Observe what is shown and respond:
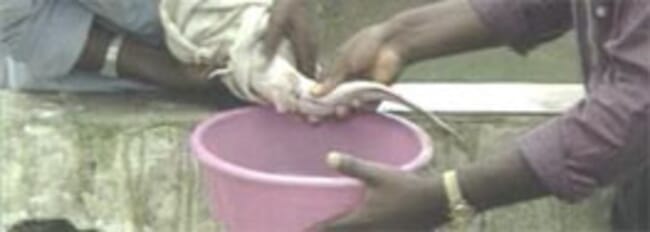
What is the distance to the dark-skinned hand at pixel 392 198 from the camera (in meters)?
2.24

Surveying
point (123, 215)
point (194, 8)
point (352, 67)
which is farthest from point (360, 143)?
point (123, 215)

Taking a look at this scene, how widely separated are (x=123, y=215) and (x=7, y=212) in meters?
0.22

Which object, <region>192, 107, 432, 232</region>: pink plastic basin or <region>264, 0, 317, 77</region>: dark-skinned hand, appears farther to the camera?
<region>264, 0, 317, 77</region>: dark-skinned hand

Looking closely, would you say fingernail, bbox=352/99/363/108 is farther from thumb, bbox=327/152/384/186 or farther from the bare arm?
thumb, bbox=327/152/384/186

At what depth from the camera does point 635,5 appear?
2176mm

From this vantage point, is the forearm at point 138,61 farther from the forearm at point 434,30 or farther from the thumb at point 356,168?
the thumb at point 356,168

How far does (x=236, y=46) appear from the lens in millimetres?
2701

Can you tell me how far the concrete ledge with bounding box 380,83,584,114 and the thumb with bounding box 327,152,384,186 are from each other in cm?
78

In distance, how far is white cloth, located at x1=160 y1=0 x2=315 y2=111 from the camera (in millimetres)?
2625

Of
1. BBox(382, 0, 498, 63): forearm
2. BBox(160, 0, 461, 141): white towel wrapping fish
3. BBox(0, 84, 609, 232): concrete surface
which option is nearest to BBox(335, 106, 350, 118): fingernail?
BBox(160, 0, 461, 141): white towel wrapping fish

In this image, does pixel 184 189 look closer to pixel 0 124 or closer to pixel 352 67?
pixel 0 124

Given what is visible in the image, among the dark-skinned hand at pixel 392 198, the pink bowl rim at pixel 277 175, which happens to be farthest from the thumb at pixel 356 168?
the pink bowl rim at pixel 277 175

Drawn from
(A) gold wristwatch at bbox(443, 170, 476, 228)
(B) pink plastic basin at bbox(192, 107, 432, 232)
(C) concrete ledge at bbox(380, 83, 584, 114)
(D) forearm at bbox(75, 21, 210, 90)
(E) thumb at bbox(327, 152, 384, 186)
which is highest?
(E) thumb at bbox(327, 152, 384, 186)

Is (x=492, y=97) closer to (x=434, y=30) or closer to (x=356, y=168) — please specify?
(x=434, y=30)
